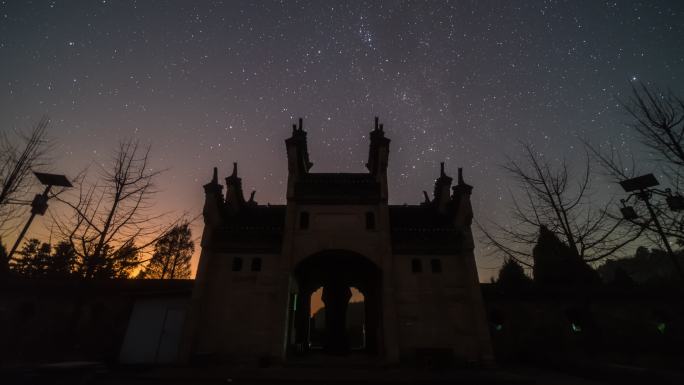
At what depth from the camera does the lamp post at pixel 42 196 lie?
1247 centimetres

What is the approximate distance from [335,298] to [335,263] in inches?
110

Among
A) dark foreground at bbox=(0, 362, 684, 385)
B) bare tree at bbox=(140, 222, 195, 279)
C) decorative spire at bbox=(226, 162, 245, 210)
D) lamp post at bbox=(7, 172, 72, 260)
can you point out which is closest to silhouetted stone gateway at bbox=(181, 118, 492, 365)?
decorative spire at bbox=(226, 162, 245, 210)

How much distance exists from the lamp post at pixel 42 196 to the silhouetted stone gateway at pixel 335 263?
6.15m

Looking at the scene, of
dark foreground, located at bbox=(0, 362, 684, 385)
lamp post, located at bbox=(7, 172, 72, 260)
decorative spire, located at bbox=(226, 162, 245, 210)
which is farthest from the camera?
decorative spire, located at bbox=(226, 162, 245, 210)

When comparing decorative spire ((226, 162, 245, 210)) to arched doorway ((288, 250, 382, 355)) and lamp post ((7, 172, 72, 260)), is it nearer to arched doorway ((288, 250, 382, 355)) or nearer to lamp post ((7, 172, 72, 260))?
arched doorway ((288, 250, 382, 355))

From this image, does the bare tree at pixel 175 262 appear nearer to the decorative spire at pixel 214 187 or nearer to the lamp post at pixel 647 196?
the decorative spire at pixel 214 187

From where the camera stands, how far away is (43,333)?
16578mm

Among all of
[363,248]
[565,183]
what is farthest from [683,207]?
[363,248]

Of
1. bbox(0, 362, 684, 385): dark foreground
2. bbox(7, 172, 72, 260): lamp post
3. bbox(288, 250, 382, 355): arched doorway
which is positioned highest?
bbox(7, 172, 72, 260): lamp post

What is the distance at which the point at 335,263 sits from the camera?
66.4ft

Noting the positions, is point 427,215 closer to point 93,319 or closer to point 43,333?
point 93,319

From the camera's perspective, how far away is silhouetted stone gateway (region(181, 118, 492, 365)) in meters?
14.7

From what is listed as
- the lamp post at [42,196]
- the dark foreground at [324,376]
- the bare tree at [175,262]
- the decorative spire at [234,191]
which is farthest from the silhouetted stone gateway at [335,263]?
the bare tree at [175,262]

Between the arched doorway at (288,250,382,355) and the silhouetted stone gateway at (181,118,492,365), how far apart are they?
0.12 metres
